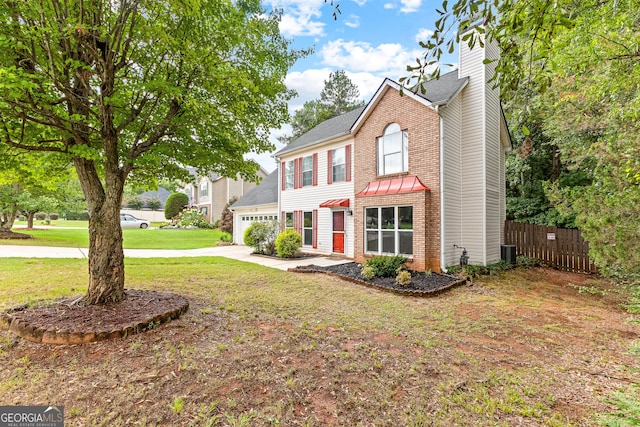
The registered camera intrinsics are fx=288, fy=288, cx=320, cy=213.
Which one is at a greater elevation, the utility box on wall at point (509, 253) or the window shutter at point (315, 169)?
the window shutter at point (315, 169)

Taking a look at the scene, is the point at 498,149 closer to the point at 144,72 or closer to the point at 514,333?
the point at 514,333

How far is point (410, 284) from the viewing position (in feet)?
26.1

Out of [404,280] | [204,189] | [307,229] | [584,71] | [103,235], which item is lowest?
[404,280]

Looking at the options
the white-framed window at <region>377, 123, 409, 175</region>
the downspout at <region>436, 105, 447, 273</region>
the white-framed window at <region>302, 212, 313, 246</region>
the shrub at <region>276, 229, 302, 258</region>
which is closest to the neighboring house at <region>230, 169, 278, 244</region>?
the white-framed window at <region>302, 212, 313, 246</region>

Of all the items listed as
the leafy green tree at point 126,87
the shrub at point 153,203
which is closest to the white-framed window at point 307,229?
the leafy green tree at point 126,87

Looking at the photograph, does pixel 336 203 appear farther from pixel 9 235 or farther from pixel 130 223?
pixel 130 223

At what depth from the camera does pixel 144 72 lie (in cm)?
513

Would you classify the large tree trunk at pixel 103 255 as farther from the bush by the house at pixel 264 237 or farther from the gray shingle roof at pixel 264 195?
Answer: the gray shingle roof at pixel 264 195

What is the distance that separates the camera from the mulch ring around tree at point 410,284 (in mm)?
7473

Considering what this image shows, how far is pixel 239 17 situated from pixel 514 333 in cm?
719

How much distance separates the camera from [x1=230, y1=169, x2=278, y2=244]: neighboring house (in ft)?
56.9

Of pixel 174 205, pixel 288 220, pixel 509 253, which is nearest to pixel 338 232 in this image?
pixel 288 220

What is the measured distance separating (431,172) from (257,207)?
11398 millimetres

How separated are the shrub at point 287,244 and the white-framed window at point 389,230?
3.56 m
